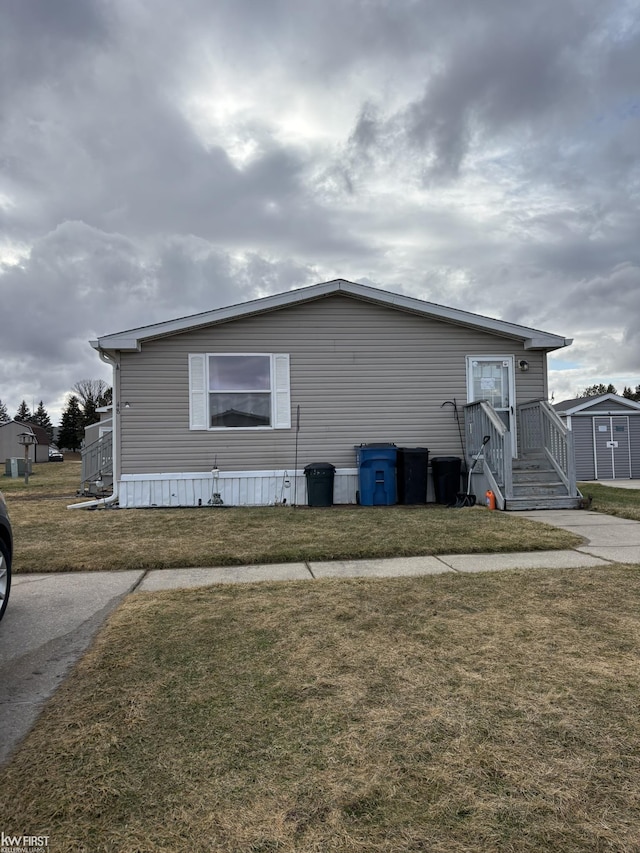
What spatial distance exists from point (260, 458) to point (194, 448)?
1261mm

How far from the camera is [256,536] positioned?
21.9ft

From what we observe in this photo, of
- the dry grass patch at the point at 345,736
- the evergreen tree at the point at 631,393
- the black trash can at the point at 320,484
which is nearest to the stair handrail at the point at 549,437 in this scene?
the black trash can at the point at 320,484

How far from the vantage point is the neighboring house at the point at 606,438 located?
19.7m

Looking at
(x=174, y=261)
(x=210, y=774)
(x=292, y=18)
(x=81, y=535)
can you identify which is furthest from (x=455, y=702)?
(x=174, y=261)

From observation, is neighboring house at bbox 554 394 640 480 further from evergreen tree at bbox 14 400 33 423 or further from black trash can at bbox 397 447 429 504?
evergreen tree at bbox 14 400 33 423

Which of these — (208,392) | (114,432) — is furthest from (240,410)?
(114,432)

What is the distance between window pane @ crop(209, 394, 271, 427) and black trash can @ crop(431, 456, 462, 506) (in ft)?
11.1

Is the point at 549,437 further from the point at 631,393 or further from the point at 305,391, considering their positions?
the point at 631,393

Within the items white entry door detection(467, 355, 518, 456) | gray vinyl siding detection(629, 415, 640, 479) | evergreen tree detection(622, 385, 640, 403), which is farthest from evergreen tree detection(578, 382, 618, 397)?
white entry door detection(467, 355, 518, 456)

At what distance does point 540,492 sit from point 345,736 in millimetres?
7949

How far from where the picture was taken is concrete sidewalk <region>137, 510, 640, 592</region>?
4.83 m

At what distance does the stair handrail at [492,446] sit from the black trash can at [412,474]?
3.39ft

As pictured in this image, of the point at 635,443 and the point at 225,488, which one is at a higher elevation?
the point at 635,443

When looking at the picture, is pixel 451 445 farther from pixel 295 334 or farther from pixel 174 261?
pixel 174 261
